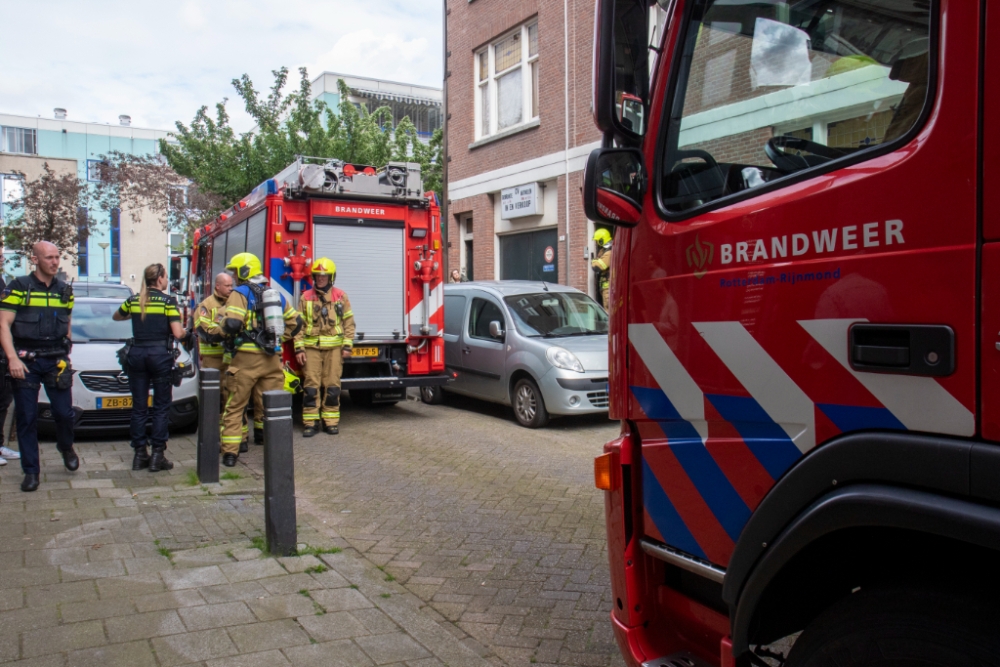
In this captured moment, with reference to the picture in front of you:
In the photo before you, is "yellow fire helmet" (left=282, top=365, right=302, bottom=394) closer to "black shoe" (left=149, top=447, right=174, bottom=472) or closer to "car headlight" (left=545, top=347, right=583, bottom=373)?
"black shoe" (left=149, top=447, right=174, bottom=472)

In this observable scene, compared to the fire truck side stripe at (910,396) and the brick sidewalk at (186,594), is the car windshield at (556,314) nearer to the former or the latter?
the brick sidewalk at (186,594)

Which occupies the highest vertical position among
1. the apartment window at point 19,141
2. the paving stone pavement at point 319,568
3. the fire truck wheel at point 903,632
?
the apartment window at point 19,141

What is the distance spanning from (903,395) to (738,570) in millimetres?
658

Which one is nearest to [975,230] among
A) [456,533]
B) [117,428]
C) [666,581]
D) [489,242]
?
[666,581]

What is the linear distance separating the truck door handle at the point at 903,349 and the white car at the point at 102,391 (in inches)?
311

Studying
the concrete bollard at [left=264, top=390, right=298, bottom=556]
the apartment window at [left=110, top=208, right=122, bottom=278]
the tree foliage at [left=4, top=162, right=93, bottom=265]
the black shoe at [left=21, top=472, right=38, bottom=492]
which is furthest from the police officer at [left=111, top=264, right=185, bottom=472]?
the apartment window at [left=110, top=208, right=122, bottom=278]

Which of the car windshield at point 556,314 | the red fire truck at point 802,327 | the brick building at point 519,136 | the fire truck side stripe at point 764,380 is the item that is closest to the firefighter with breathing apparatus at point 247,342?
the car windshield at point 556,314

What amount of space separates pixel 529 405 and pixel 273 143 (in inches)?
547

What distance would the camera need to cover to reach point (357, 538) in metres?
5.30

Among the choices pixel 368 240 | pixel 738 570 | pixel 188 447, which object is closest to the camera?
pixel 738 570

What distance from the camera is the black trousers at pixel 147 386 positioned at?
6941 millimetres

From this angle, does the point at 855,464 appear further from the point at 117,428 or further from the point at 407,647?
the point at 117,428

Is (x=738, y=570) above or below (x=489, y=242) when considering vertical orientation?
below

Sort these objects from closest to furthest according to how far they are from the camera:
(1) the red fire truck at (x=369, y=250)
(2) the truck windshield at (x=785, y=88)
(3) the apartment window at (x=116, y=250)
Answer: (2) the truck windshield at (x=785, y=88) → (1) the red fire truck at (x=369, y=250) → (3) the apartment window at (x=116, y=250)
